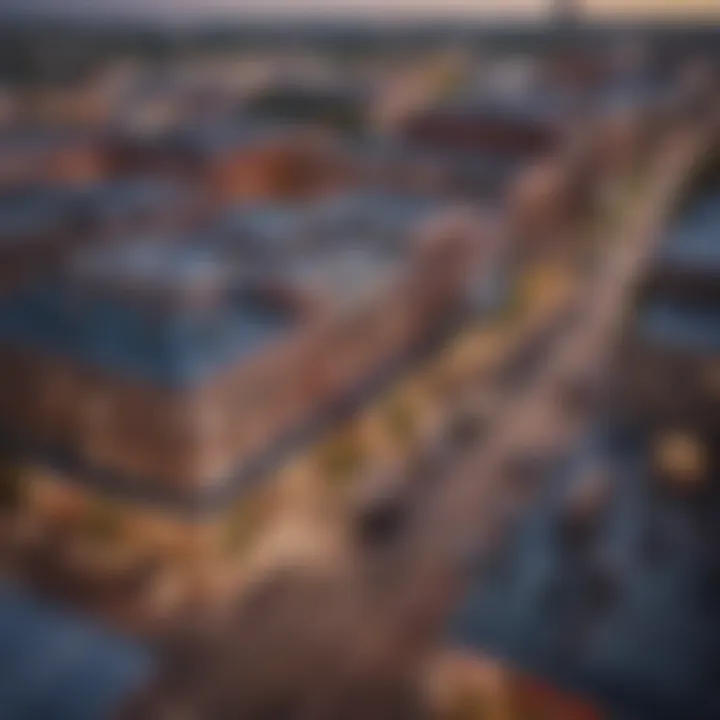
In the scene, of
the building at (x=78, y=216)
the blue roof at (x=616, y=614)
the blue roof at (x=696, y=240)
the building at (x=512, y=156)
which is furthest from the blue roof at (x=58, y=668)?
the building at (x=512, y=156)

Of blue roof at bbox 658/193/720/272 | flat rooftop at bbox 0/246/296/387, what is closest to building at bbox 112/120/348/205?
flat rooftop at bbox 0/246/296/387

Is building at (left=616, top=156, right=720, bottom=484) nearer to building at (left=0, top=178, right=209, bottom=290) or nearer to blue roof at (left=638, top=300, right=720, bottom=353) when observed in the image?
blue roof at (left=638, top=300, right=720, bottom=353)

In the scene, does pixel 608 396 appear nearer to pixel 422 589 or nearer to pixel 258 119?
pixel 422 589

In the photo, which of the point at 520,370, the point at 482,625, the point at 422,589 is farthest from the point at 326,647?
the point at 520,370

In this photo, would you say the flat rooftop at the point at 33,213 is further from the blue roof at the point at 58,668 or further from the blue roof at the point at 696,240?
the blue roof at the point at 696,240

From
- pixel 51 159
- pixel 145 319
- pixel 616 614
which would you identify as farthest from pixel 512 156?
pixel 616 614

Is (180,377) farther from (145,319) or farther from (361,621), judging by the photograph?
(361,621)
